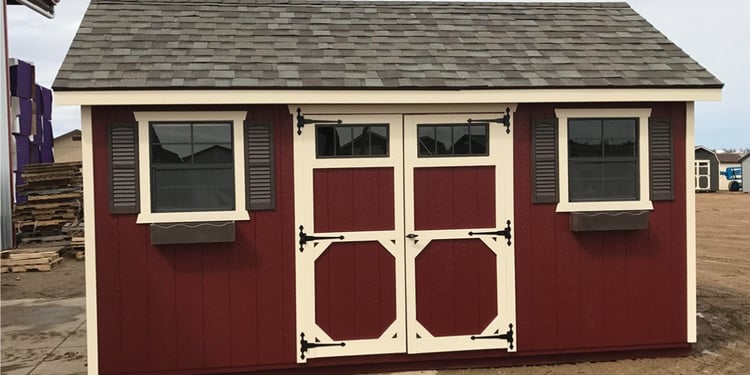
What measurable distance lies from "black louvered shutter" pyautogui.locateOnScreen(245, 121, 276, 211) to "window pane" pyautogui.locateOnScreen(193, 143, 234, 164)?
0.47ft

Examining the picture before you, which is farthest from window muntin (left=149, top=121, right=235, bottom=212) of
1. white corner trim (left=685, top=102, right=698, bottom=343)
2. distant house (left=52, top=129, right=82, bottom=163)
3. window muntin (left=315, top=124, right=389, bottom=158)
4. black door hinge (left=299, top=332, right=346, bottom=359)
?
distant house (left=52, top=129, right=82, bottom=163)

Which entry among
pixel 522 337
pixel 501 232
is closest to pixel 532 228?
pixel 501 232

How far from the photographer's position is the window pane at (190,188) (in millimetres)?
4941

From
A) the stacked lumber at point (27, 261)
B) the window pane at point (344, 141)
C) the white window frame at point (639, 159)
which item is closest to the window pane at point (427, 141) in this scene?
the window pane at point (344, 141)

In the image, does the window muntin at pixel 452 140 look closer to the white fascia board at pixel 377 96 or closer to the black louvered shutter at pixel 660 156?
the white fascia board at pixel 377 96

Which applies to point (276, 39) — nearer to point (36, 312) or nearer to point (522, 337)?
point (522, 337)

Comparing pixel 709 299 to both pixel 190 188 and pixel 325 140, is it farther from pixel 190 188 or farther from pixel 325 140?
pixel 190 188

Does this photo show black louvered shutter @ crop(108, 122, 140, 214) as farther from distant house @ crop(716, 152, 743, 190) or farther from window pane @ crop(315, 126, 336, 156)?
distant house @ crop(716, 152, 743, 190)

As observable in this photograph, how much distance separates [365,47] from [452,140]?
1199mm

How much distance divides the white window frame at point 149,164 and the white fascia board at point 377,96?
167 millimetres

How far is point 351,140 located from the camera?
5.22 meters

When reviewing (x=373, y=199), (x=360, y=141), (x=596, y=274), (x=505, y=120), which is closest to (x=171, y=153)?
(x=360, y=141)

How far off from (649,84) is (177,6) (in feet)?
14.7

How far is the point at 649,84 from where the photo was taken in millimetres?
5281
